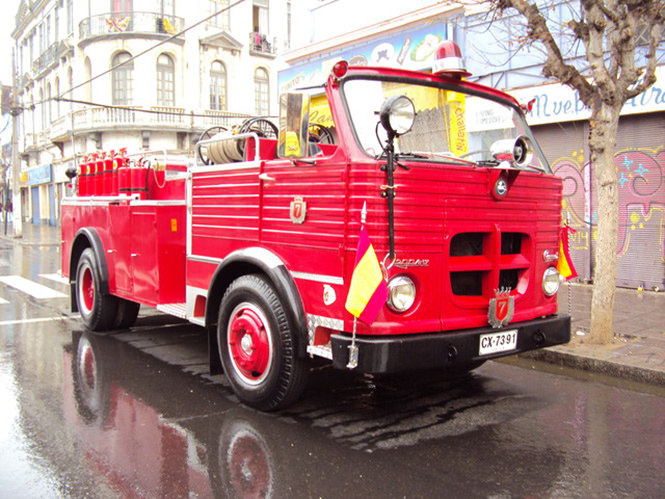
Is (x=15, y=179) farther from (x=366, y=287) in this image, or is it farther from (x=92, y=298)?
(x=366, y=287)

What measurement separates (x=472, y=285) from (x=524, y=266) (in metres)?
0.52

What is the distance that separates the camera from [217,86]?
33531 mm

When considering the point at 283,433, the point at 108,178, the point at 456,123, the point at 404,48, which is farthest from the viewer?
the point at 404,48

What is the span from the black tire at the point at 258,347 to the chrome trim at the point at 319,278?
0.25 meters

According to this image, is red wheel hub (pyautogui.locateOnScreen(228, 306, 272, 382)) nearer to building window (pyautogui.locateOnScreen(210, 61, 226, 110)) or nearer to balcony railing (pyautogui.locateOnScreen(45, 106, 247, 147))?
balcony railing (pyautogui.locateOnScreen(45, 106, 247, 147))

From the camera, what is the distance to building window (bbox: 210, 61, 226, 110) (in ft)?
109

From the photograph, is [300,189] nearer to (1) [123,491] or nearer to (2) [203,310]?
(2) [203,310]

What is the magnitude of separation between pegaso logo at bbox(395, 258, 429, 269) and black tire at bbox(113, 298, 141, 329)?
188 inches

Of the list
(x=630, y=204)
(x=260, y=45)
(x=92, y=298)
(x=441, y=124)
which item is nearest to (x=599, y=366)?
(x=441, y=124)

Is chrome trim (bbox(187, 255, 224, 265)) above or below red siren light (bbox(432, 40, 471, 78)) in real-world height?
below

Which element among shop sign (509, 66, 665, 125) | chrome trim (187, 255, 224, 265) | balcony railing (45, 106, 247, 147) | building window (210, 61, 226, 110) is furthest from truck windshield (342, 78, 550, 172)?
building window (210, 61, 226, 110)

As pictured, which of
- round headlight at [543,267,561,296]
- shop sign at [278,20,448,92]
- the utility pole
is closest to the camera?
round headlight at [543,267,561,296]

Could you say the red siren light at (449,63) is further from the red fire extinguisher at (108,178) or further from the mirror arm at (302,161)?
the red fire extinguisher at (108,178)

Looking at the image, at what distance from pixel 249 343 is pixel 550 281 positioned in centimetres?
241
